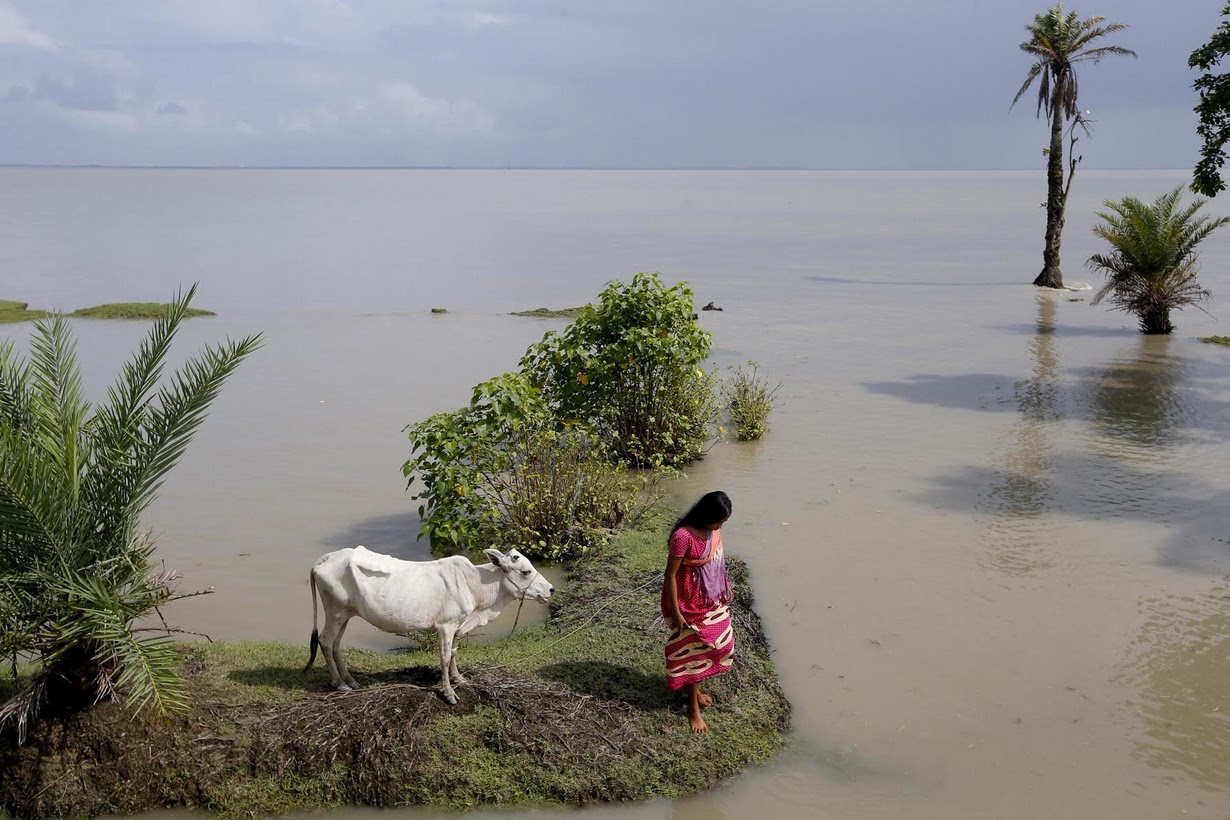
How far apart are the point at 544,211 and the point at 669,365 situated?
7598 cm

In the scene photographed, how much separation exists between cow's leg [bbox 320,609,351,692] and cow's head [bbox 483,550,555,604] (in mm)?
914

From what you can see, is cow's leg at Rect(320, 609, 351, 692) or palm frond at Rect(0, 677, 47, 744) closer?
palm frond at Rect(0, 677, 47, 744)

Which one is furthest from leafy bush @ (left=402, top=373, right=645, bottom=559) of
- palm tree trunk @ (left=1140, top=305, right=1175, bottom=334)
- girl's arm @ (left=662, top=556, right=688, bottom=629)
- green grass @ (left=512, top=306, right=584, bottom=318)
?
palm tree trunk @ (left=1140, top=305, right=1175, bottom=334)

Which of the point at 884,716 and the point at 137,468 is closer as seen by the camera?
the point at 137,468

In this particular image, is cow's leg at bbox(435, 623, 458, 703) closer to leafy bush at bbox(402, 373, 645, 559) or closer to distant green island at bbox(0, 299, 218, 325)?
leafy bush at bbox(402, 373, 645, 559)

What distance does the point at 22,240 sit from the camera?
50344 mm

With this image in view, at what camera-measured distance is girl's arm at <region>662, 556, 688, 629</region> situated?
590 cm

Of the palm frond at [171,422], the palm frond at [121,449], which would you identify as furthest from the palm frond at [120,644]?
the palm frond at [171,422]

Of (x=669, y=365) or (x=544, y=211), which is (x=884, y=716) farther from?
(x=544, y=211)

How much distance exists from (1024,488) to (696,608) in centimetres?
686

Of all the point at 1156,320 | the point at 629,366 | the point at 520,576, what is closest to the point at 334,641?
the point at 520,576

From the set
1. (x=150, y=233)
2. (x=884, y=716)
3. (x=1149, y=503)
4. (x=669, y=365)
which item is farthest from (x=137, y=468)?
(x=150, y=233)

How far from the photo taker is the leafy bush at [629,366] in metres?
11.1

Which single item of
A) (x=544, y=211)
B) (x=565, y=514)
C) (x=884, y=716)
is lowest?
(x=884, y=716)
